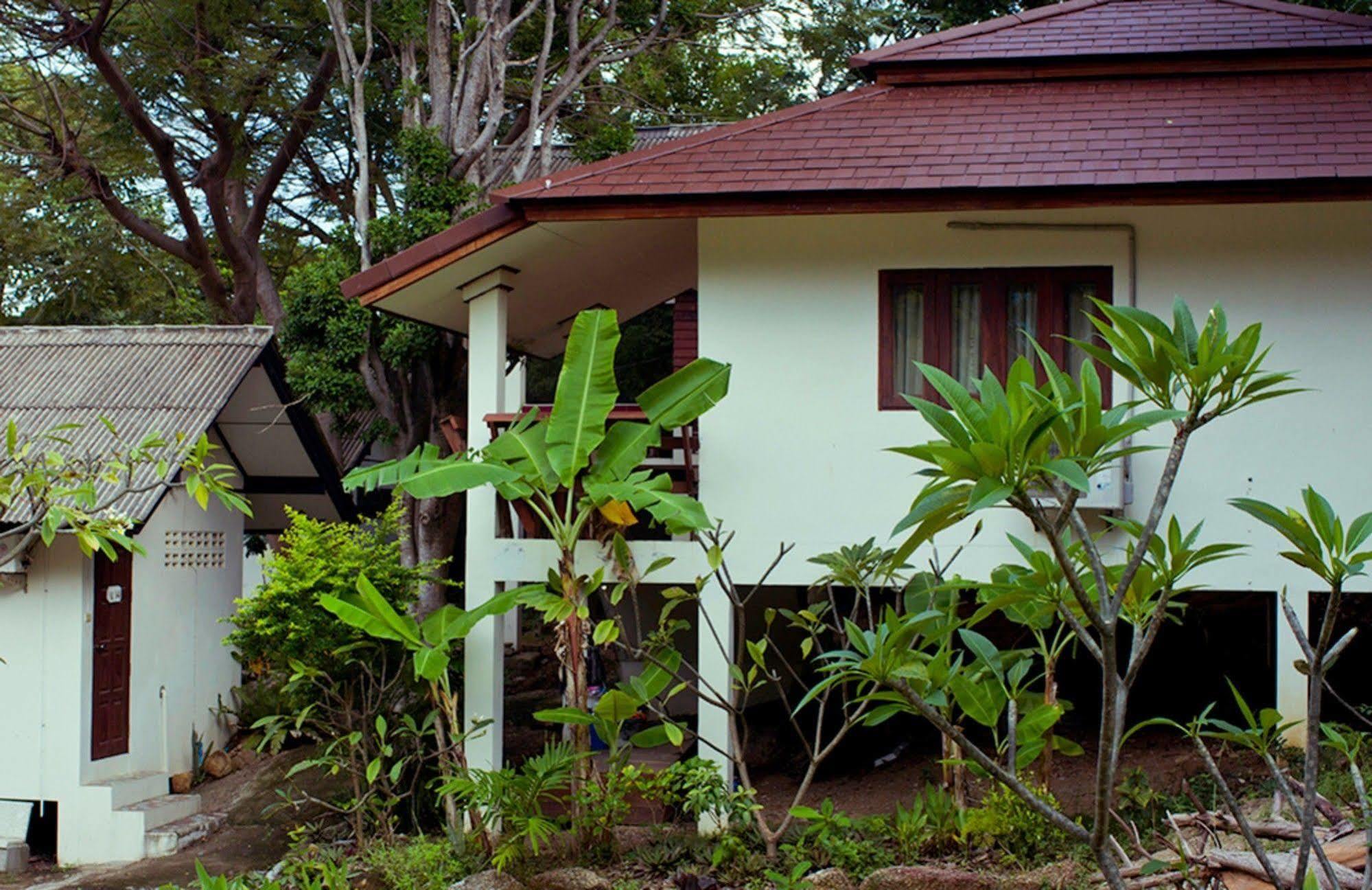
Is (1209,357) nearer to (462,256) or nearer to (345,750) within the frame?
(462,256)

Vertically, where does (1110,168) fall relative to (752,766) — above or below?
above

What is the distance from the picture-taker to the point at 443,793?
8664mm

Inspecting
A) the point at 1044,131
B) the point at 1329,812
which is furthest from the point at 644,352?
the point at 1329,812

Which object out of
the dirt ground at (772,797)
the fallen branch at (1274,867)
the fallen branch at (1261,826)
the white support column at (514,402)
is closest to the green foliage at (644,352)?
the white support column at (514,402)

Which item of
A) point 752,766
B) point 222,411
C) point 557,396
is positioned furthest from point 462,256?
point 752,766

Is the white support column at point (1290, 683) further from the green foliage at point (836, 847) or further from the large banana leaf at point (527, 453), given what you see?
the large banana leaf at point (527, 453)

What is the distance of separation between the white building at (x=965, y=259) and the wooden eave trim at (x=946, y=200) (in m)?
0.02

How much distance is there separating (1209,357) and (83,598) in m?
9.89

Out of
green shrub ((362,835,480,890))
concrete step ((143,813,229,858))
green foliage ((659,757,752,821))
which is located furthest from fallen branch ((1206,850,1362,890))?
concrete step ((143,813,229,858))

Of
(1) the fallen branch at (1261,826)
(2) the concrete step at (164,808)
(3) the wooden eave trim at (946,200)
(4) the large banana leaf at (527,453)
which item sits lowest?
(2) the concrete step at (164,808)

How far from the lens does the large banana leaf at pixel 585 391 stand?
8.48 m

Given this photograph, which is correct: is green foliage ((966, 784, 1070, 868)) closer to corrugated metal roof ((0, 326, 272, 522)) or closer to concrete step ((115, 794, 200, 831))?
concrete step ((115, 794, 200, 831))

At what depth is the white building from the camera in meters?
9.05

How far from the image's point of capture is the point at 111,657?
1112cm
